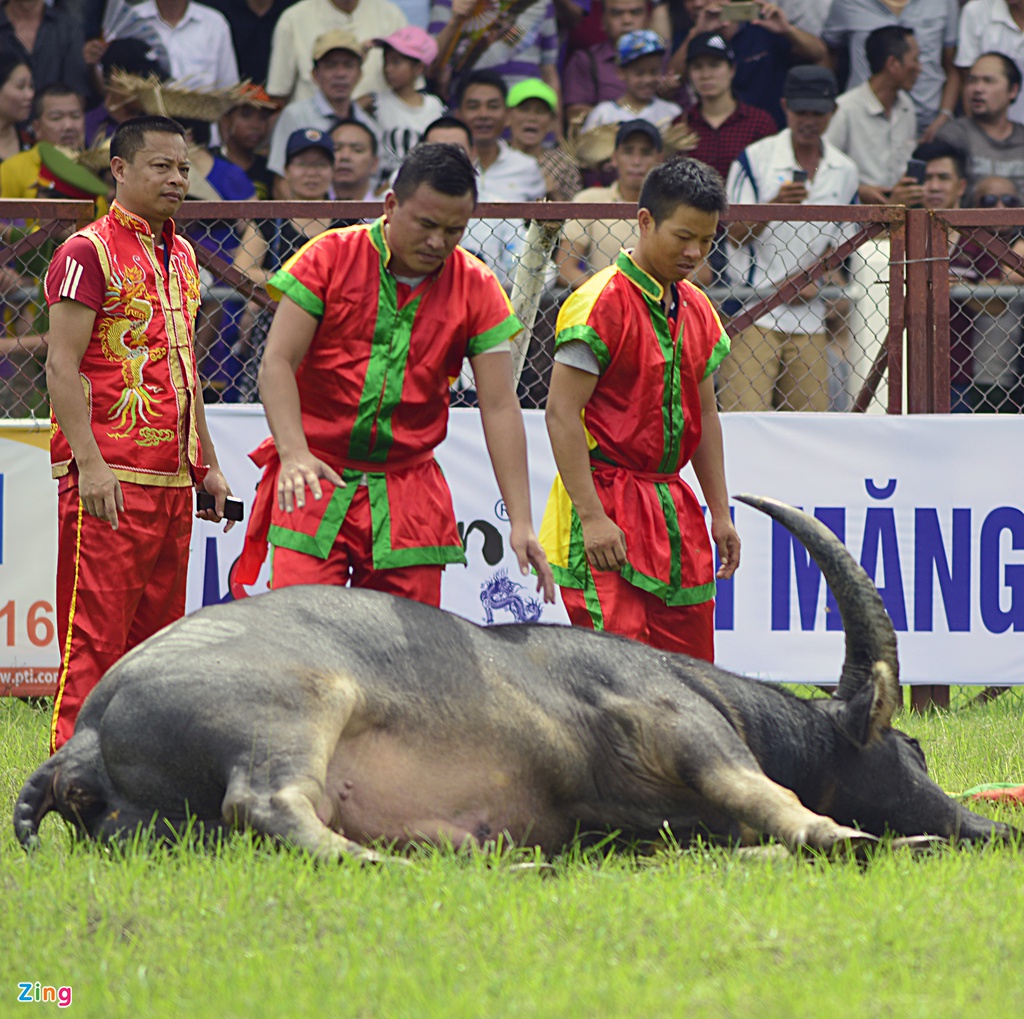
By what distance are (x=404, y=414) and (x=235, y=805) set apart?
→ 153 centimetres

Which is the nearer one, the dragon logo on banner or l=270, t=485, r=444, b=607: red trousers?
l=270, t=485, r=444, b=607: red trousers

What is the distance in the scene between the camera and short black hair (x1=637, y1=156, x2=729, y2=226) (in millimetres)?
4637

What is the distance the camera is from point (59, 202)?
6840 mm

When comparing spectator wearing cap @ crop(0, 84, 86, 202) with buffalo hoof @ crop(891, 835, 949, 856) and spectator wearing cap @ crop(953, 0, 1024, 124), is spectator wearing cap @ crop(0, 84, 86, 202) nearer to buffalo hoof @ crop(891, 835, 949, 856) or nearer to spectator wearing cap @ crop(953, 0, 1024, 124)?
spectator wearing cap @ crop(953, 0, 1024, 124)

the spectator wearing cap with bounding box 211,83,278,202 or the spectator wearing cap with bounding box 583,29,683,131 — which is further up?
the spectator wearing cap with bounding box 583,29,683,131

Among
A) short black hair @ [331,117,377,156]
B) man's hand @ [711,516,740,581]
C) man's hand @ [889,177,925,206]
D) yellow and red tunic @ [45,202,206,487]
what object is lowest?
man's hand @ [711,516,740,581]

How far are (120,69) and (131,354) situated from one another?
182 inches

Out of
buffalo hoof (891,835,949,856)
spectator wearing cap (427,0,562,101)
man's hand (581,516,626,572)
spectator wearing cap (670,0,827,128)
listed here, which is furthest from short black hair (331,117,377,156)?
buffalo hoof (891,835,949,856)

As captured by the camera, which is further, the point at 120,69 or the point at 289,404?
the point at 120,69

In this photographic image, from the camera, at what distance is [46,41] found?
967 centimetres

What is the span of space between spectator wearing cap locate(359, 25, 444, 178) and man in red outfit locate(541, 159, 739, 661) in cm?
488

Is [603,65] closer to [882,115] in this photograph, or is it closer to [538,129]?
[538,129]

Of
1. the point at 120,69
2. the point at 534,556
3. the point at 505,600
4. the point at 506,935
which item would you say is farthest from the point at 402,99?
the point at 506,935

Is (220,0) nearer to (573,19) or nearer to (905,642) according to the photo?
(573,19)
